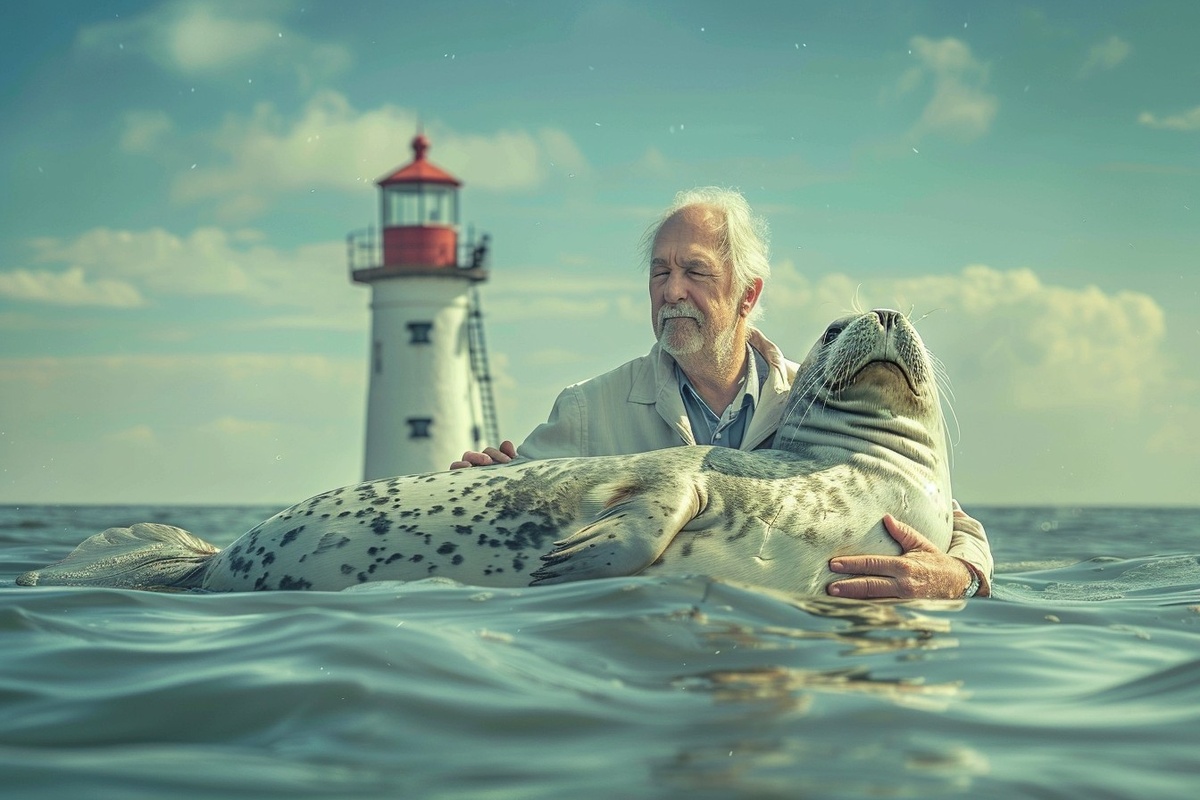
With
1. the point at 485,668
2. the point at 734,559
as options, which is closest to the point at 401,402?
the point at 734,559

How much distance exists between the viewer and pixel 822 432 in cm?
587

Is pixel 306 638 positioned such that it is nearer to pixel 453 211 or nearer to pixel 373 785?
pixel 373 785

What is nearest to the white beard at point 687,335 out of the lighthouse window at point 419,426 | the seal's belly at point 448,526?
the seal's belly at point 448,526

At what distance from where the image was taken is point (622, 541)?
4738mm

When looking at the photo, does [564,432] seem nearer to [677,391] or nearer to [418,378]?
[677,391]

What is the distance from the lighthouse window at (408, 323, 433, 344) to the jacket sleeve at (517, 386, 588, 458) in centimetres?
2031

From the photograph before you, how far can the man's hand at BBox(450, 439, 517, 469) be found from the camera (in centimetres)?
600

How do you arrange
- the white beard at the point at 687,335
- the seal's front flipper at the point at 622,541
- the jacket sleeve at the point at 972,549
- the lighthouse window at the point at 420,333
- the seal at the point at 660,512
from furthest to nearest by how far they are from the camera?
1. the lighthouse window at the point at 420,333
2. the white beard at the point at 687,335
3. the jacket sleeve at the point at 972,549
4. the seal at the point at 660,512
5. the seal's front flipper at the point at 622,541

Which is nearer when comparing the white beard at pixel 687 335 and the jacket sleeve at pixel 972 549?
the jacket sleeve at pixel 972 549

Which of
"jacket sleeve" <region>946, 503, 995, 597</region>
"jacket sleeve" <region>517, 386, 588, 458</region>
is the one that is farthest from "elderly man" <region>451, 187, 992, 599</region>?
"jacket sleeve" <region>946, 503, 995, 597</region>

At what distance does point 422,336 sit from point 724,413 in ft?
67.4

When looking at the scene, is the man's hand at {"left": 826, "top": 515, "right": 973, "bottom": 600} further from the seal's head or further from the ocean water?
the seal's head

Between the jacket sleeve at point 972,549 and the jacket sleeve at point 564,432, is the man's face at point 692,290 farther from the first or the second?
the jacket sleeve at point 972,549

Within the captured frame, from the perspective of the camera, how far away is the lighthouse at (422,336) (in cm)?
2641
